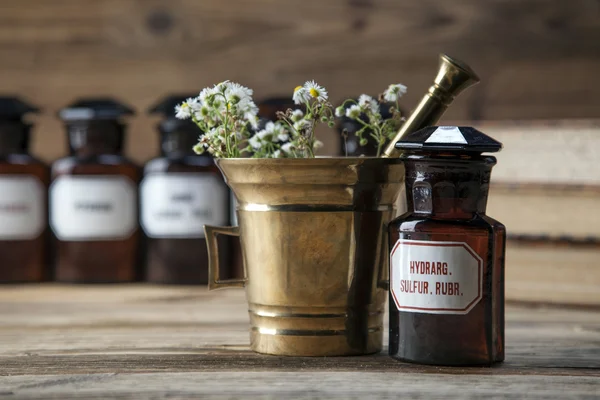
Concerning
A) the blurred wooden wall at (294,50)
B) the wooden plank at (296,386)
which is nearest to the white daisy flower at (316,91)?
the wooden plank at (296,386)

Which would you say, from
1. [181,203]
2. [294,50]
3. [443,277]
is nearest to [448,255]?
[443,277]

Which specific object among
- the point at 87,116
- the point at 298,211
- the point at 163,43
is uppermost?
the point at 163,43

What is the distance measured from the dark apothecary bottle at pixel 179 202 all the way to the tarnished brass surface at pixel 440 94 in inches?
23.5

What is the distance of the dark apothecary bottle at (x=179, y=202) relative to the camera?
4.31 feet

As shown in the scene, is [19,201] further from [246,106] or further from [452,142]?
[452,142]

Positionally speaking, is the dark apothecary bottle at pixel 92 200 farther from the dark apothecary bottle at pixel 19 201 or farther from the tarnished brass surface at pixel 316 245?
the tarnished brass surface at pixel 316 245

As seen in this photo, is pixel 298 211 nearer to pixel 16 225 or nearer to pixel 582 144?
pixel 582 144

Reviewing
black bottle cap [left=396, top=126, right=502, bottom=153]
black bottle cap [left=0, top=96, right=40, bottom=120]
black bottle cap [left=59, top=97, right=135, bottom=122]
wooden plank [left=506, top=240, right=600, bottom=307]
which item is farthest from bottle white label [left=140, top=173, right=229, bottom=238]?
black bottle cap [left=396, top=126, right=502, bottom=153]

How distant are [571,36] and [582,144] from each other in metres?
0.48

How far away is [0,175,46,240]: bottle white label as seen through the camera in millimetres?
1336

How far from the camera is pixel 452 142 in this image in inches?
25.7

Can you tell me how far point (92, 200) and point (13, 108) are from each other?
0.19 meters

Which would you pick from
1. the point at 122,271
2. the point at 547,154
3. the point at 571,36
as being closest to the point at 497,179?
the point at 547,154

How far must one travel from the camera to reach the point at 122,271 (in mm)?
1352
